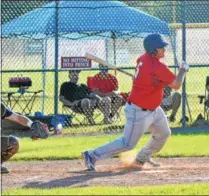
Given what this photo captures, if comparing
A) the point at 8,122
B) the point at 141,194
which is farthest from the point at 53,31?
the point at 141,194

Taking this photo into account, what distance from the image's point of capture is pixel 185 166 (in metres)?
11.3

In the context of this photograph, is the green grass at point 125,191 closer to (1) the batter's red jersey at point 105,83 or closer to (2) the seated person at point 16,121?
(2) the seated person at point 16,121

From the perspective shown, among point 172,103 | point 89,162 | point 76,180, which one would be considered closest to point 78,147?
point 89,162

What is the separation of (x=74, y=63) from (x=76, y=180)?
7281 millimetres

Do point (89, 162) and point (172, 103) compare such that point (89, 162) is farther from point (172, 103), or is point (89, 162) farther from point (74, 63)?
point (172, 103)

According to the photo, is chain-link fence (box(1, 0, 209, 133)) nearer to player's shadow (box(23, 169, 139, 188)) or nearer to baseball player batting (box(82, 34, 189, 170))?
baseball player batting (box(82, 34, 189, 170))

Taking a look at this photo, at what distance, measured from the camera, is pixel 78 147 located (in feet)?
45.0

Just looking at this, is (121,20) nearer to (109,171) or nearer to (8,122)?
(8,122)

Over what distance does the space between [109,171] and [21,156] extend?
2211 millimetres

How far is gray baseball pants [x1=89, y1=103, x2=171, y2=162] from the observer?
10609 mm

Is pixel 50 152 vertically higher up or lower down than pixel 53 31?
lower down

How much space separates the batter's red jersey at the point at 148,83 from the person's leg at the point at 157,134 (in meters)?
0.21

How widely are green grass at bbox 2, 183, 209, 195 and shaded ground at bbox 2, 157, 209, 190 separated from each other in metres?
0.54

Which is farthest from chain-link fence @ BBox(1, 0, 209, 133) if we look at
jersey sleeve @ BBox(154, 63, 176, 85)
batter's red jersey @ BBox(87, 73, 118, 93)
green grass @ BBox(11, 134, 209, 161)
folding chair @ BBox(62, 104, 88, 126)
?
jersey sleeve @ BBox(154, 63, 176, 85)
